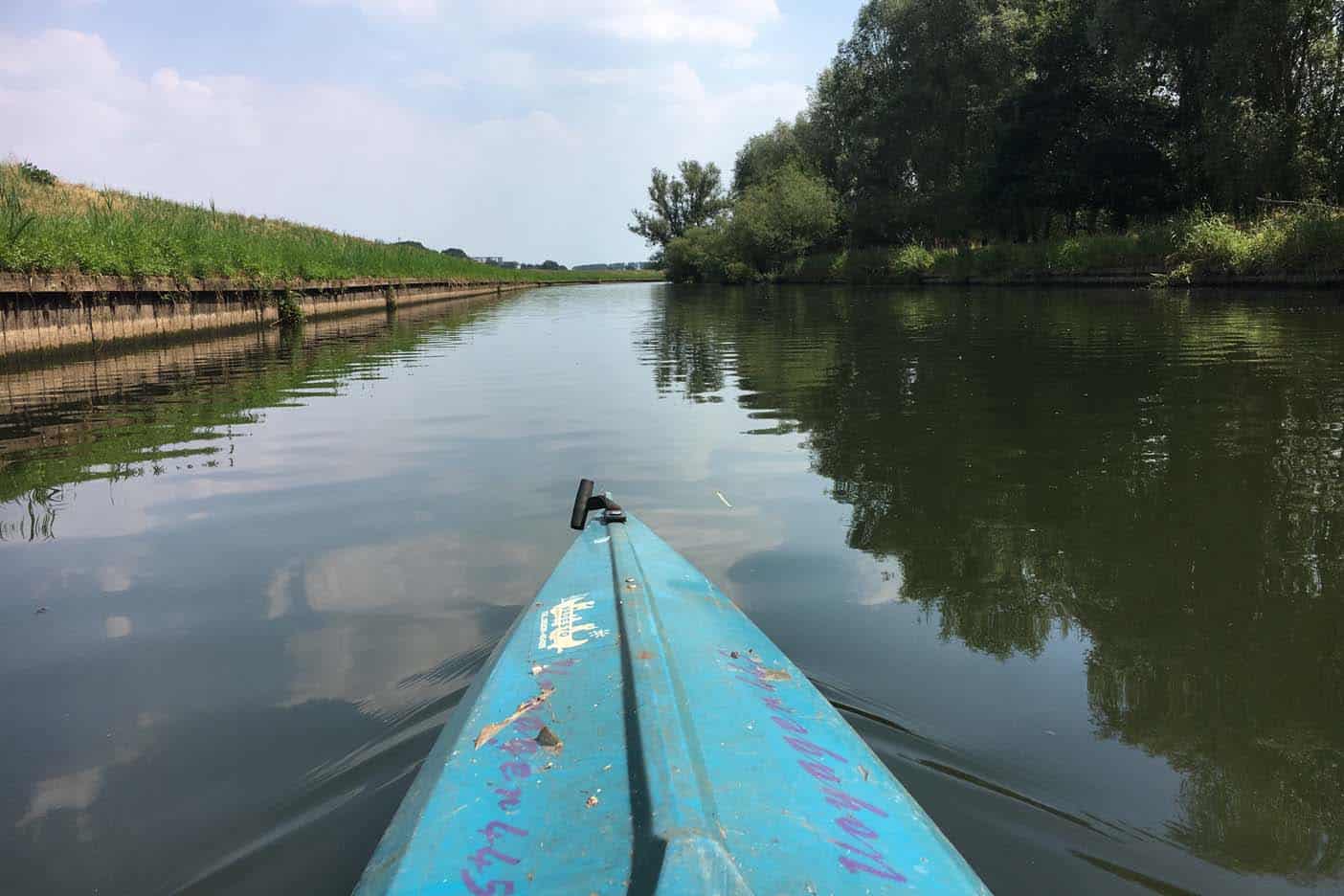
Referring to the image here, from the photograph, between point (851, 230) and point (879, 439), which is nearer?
point (879, 439)

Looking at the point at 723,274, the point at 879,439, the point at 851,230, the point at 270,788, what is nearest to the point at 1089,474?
the point at 879,439

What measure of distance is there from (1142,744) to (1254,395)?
6337mm

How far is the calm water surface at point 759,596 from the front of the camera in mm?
A: 2371

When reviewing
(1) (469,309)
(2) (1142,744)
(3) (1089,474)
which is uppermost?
(1) (469,309)

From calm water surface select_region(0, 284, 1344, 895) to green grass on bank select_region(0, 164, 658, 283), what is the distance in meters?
3.84

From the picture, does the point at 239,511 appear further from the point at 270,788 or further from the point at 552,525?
the point at 270,788

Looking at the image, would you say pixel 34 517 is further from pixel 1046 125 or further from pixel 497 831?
pixel 1046 125

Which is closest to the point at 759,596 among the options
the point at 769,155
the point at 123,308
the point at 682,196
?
the point at 123,308

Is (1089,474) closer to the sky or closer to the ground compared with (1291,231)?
closer to the ground

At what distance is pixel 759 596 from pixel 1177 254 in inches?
959

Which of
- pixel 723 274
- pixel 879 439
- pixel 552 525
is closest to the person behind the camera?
pixel 552 525

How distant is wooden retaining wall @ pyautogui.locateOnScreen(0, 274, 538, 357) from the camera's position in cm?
1139

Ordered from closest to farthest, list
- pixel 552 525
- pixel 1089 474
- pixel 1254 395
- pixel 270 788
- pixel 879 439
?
pixel 270 788, pixel 552 525, pixel 1089 474, pixel 879 439, pixel 1254 395

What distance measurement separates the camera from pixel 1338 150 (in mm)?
24062
